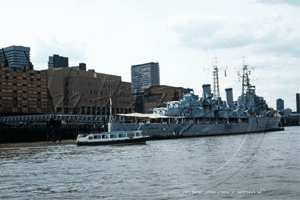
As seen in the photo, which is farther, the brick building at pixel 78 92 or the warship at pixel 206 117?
the brick building at pixel 78 92

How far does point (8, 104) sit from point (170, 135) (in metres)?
59.8

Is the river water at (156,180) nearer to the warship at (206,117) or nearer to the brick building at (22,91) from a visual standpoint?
the warship at (206,117)

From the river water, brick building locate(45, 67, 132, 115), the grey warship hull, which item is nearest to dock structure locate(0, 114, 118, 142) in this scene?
the grey warship hull

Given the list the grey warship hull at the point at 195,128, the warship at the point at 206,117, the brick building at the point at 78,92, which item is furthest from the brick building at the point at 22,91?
the grey warship hull at the point at 195,128

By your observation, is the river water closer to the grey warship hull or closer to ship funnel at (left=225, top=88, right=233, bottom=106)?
the grey warship hull

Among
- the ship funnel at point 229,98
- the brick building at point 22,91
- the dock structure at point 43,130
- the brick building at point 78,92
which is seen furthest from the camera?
the ship funnel at point 229,98

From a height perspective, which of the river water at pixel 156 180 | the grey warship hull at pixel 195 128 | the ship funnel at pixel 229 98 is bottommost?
the river water at pixel 156 180

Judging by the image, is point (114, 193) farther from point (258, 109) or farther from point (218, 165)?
point (258, 109)

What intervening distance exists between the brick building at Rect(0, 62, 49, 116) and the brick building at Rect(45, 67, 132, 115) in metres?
6.06

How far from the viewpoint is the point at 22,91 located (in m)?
132

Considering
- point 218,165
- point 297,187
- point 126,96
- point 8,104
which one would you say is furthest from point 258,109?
point 297,187

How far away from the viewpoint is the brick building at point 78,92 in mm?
142250

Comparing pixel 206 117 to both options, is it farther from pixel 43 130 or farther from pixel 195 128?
pixel 43 130

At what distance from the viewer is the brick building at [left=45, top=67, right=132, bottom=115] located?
467ft
